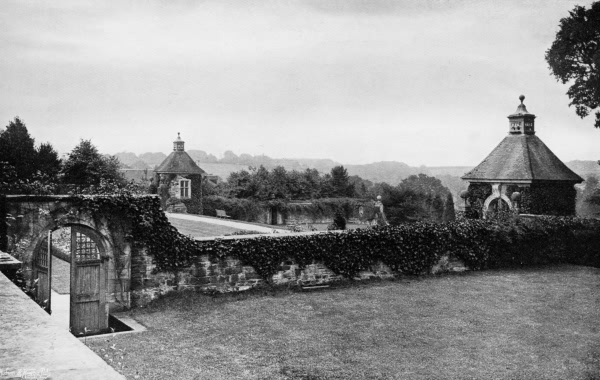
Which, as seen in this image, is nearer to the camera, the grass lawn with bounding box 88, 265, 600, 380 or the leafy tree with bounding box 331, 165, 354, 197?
the grass lawn with bounding box 88, 265, 600, 380

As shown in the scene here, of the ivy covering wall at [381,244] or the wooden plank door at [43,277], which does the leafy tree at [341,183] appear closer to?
the ivy covering wall at [381,244]

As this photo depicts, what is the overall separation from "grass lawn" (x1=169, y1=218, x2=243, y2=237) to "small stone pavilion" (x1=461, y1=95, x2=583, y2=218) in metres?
12.9

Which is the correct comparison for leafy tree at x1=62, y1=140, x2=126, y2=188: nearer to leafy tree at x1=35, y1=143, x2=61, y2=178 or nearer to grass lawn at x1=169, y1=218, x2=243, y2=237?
leafy tree at x1=35, y1=143, x2=61, y2=178

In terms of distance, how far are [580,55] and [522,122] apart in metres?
4.95

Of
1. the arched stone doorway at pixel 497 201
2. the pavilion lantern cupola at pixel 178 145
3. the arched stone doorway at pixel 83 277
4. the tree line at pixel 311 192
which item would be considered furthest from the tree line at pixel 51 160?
the arched stone doorway at pixel 497 201

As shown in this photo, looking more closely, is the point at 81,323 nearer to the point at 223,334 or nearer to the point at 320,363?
the point at 223,334

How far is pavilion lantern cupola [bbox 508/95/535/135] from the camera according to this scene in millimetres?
31438

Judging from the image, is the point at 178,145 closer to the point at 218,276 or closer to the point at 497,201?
the point at 497,201

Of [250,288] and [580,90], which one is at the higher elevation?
[580,90]

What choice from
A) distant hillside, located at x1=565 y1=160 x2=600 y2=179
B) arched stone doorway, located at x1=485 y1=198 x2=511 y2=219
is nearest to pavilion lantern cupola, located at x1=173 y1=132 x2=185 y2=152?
arched stone doorway, located at x1=485 y1=198 x2=511 y2=219

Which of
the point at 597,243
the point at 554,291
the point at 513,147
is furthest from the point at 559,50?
the point at 554,291

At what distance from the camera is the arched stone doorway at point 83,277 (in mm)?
13781

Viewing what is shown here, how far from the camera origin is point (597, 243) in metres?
22.5

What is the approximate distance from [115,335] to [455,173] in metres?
192
